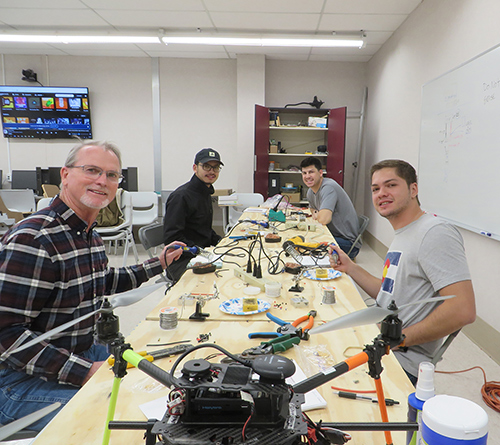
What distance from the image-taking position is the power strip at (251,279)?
1614mm

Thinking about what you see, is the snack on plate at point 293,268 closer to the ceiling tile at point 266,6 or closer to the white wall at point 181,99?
the ceiling tile at point 266,6

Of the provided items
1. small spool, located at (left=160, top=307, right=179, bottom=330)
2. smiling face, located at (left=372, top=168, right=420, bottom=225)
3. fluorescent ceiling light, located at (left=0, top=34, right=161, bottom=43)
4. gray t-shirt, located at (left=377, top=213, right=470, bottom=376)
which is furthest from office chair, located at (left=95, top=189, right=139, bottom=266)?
gray t-shirt, located at (left=377, top=213, right=470, bottom=376)

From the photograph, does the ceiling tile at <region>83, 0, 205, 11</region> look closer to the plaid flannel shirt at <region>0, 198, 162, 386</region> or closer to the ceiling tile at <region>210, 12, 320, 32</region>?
the ceiling tile at <region>210, 12, 320, 32</region>

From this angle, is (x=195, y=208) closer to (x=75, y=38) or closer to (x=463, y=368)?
(x=463, y=368)

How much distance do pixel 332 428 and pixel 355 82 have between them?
21.4ft

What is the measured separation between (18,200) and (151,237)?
3.29 metres

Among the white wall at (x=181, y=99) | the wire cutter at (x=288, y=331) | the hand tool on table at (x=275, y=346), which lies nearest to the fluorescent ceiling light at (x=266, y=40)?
the white wall at (x=181, y=99)

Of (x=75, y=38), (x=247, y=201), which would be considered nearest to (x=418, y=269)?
(x=247, y=201)

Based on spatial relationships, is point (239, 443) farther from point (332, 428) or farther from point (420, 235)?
point (420, 235)

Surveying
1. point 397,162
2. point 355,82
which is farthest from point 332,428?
point 355,82

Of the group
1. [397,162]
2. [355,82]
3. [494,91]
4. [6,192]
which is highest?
[355,82]

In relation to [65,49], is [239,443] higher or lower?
lower

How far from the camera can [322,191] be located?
3752 millimetres

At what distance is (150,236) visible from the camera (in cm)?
254
